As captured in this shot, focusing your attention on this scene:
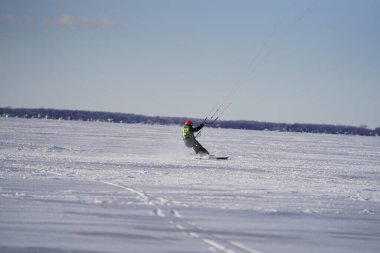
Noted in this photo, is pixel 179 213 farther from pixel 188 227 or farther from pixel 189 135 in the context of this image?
pixel 189 135

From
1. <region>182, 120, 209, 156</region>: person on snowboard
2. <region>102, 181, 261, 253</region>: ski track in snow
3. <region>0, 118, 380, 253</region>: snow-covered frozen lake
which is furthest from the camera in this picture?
<region>182, 120, 209, 156</region>: person on snowboard

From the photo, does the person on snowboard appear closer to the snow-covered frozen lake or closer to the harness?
the harness

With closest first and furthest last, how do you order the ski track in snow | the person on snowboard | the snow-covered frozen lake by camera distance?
1. the ski track in snow
2. the snow-covered frozen lake
3. the person on snowboard

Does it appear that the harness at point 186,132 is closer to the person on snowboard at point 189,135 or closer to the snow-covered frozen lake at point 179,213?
the person on snowboard at point 189,135

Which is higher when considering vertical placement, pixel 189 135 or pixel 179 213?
pixel 189 135

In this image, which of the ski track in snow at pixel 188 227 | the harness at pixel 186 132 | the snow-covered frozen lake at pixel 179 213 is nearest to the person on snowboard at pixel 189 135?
the harness at pixel 186 132

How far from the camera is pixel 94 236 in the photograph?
8109mm

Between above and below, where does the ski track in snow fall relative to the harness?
below

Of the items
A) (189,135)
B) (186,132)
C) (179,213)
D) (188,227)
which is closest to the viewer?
(188,227)

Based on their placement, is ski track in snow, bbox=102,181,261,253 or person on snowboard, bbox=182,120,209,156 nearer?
ski track in snow, bbox=102,181,261,253

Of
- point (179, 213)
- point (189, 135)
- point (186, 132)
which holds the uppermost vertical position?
point (186, 132)

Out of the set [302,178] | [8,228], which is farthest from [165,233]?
[302,178]

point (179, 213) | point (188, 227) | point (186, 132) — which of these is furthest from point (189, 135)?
point (188, 227)

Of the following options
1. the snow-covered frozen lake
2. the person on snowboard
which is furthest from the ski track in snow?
the person on snowboard
